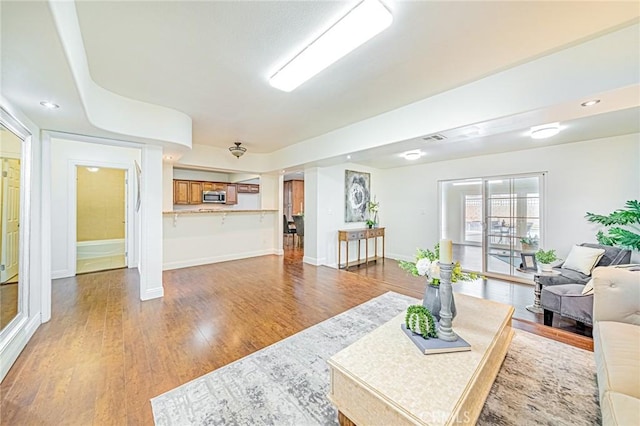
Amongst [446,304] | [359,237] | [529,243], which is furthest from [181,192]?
[529,243]

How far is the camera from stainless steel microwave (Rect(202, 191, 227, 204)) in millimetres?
7168

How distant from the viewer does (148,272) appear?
342 centimetres

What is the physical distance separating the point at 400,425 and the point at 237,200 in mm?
7566

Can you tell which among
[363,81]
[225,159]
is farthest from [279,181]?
[363,81]

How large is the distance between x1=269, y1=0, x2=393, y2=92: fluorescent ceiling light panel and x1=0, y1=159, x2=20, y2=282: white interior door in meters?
2.56

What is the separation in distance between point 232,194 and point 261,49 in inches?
246

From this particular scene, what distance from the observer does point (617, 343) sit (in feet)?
5.11

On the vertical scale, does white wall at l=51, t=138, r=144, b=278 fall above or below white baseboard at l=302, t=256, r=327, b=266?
above

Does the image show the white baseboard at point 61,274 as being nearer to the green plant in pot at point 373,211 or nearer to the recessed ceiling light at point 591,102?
the green plant in pot at point 373,211

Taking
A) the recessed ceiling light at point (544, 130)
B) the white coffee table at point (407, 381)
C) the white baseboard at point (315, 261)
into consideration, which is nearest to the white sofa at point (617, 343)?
the white coffee table at point (407, 381)

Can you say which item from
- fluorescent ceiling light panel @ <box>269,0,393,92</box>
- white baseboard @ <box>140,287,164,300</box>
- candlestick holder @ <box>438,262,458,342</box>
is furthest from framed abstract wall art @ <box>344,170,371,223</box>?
candlestick holder @ <box>438,262,458,342</box>

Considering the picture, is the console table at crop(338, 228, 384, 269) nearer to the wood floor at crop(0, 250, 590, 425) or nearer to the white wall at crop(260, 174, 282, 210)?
the wood floor at crop(0, 250, 590, 425)

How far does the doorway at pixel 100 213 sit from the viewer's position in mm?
6430

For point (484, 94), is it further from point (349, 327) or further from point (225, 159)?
point (225, 159)
